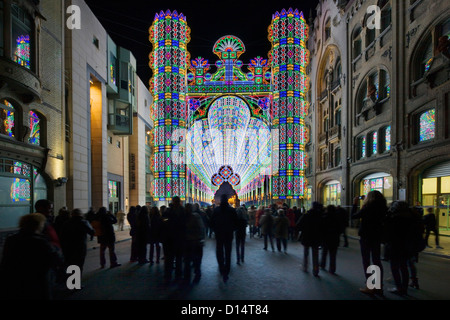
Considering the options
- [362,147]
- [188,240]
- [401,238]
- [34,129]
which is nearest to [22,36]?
[34,129]

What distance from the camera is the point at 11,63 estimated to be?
11.0m

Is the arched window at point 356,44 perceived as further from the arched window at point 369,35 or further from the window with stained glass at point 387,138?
the window with stained glass at point 387,138

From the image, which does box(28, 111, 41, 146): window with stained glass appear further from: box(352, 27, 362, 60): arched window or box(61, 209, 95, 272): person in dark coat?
box(352, 27, 362, 60): arched window

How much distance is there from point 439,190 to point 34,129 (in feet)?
60.5

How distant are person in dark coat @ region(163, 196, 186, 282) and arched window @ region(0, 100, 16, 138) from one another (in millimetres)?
8547

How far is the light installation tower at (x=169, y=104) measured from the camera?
21.7m

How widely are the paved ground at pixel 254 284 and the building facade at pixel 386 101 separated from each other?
689 cm

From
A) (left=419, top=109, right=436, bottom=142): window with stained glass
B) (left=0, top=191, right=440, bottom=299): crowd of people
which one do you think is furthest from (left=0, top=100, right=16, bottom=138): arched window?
(left=419, top=109, right=436, bottom=142): window with stained glass

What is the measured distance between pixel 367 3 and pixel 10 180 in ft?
73.2

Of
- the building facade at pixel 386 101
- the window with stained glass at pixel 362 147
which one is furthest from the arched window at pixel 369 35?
the window with stained glass at pixel 362 147

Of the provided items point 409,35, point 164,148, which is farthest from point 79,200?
point 409,35

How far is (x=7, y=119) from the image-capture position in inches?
459

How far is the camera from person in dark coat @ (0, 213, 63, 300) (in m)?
3.29

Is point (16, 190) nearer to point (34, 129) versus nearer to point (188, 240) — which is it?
point (34, 129)
